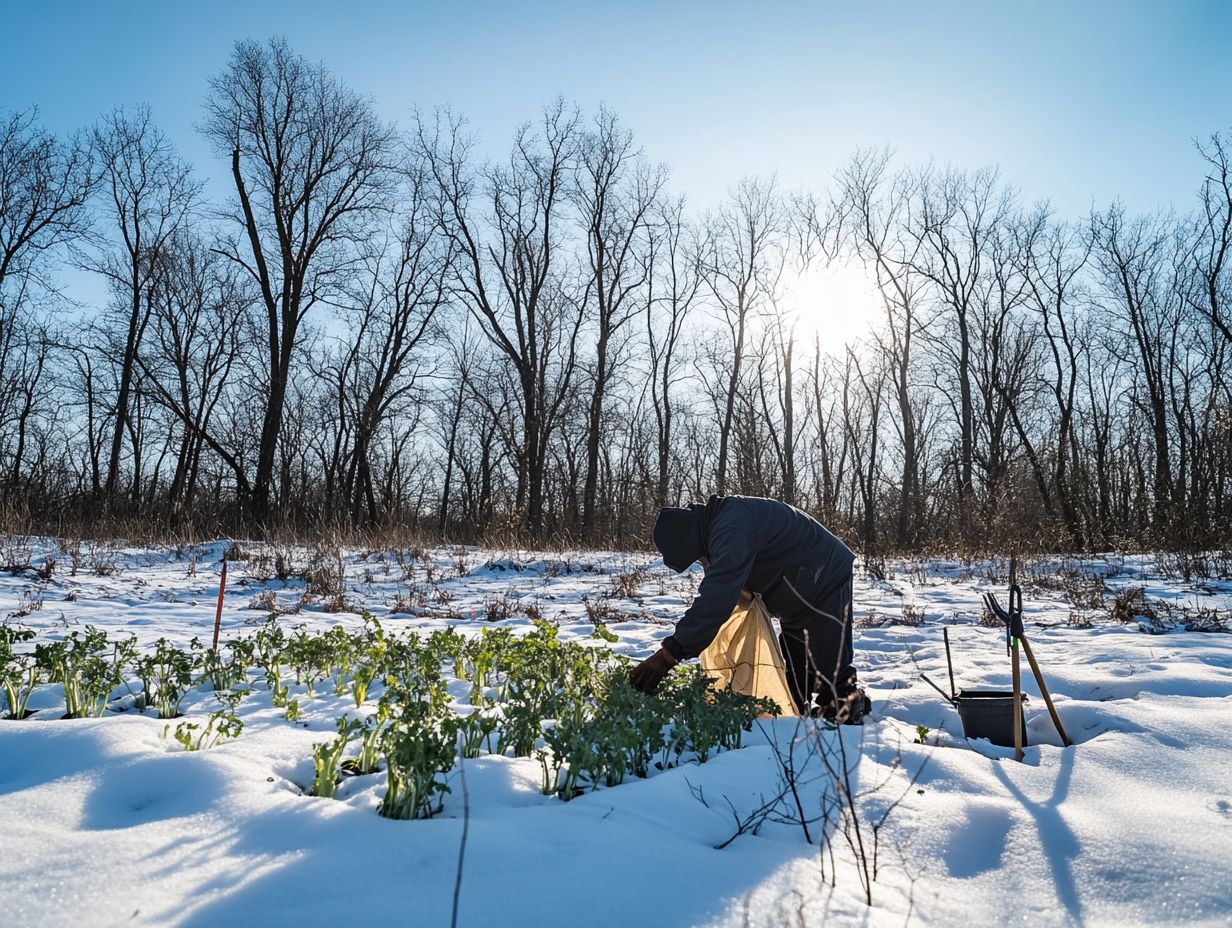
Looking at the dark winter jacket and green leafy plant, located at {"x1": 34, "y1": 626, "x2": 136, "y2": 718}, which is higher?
the dark winter jacket

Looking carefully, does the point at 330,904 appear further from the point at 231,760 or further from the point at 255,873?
the point at 231,760

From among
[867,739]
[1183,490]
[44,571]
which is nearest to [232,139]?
[44,571]

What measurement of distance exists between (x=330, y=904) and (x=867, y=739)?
101 inches

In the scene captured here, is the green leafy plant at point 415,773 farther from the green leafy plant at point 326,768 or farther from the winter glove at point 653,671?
the winter glove at point 653,671

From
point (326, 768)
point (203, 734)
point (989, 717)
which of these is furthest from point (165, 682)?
point (989, 717)

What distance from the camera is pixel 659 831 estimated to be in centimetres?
216

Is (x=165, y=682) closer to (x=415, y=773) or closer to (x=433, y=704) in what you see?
(x=433, y=704)

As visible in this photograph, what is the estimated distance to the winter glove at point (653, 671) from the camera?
349 cm

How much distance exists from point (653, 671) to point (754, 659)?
2.96 ft

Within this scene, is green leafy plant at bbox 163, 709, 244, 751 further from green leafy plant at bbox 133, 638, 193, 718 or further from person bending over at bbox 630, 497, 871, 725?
person bending over at bbox 630, 497, 871, 725

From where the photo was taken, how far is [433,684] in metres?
3.69

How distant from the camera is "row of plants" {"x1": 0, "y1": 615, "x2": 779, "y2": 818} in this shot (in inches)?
97.9

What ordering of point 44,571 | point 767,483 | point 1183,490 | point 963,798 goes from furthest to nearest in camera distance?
point 1183,490 → point 767,483 → point 44,571 → point 963,798

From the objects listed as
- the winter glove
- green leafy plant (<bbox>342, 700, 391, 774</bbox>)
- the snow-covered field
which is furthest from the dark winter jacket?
green leafy plant (<bbox>342, 700, 391, 774</bbox>)
